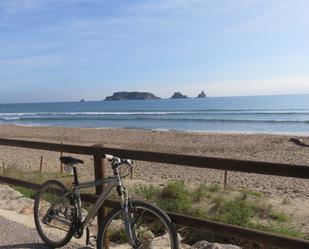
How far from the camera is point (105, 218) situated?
448 centimetres

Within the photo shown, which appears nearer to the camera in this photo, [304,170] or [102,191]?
[304,170]

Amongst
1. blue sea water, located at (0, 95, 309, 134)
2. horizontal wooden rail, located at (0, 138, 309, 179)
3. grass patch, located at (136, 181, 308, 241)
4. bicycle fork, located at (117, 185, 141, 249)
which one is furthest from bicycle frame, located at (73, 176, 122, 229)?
blue sea water, located at (0, 95, 309, 134)

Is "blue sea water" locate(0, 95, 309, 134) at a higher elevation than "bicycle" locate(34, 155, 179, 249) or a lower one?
lower

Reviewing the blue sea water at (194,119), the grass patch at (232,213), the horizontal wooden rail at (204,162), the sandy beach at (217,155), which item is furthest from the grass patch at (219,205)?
the blue sea water at (194,119)

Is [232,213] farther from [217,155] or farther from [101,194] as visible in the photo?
[217,155]

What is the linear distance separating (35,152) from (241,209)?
19.8 meters

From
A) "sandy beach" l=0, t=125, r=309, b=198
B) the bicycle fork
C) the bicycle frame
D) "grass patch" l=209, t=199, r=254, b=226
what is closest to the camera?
the bicycle fork

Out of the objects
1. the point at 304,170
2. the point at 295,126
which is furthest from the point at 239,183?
the point at 295,126

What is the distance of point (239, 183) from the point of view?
606 inches

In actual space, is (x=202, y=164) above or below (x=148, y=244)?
above

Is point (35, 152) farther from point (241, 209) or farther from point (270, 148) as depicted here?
point (241, 209)

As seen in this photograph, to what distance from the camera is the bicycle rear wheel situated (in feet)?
16.4

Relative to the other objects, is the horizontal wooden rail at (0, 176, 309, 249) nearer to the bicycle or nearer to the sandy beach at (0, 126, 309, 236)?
the bicycle

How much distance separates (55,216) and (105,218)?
36.7 inches
